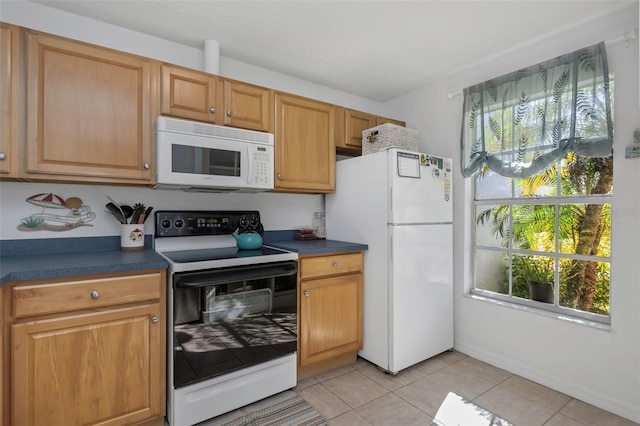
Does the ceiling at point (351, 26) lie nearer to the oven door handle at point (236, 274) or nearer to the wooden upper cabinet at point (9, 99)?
the wooden upper cabinet at point (9, 99)

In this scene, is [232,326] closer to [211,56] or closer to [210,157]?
[210,157]

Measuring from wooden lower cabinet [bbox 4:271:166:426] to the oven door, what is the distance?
120 millimetres

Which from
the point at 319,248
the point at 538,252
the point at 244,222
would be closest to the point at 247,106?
the point at 244,222

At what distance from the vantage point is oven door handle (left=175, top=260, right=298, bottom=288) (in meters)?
1.62

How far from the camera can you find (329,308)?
227 cm

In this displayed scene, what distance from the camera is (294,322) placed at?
207cm

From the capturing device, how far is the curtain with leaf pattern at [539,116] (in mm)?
1886

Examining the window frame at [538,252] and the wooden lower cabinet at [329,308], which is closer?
the window frame at [538,252]

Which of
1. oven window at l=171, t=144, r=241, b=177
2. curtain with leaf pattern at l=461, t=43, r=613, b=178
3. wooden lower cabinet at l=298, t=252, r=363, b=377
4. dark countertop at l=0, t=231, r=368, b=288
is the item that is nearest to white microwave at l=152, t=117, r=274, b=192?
oven window at l=171, t=144, r=241, b=177

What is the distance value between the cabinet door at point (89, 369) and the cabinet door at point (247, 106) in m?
1.27

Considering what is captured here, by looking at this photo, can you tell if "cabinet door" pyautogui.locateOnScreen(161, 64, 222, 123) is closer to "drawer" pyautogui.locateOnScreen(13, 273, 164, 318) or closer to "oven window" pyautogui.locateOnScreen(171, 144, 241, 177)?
"oven window" pyautogui.locateOnScreen(171, 144, 241, 177)

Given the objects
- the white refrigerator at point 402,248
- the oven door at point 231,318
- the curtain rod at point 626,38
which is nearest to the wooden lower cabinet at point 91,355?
the oven door at point 231,318

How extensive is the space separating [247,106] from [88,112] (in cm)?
91

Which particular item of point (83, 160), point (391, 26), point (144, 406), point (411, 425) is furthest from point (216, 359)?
point (391, 26)
